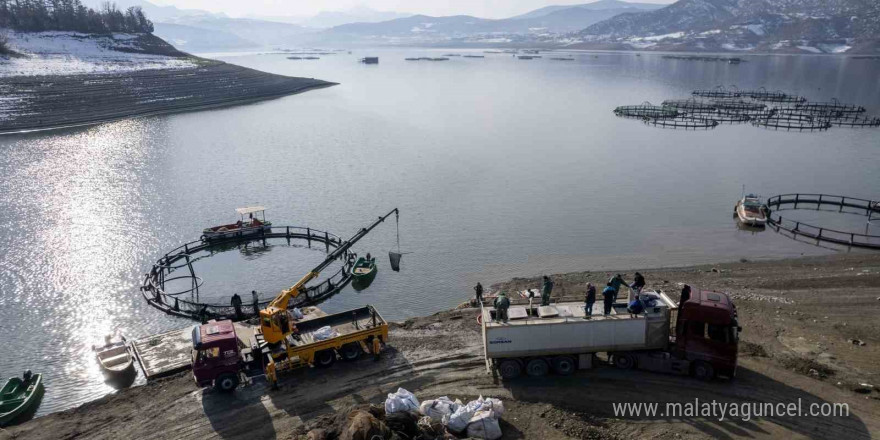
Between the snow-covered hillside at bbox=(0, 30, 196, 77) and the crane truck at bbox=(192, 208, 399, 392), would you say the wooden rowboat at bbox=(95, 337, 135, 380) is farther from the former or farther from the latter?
the snow-covered hillside at bbox=(0, 30, 196, 77)

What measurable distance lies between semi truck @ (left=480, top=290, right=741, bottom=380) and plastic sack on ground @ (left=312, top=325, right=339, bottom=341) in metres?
6.71

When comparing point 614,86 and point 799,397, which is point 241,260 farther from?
point 614,86

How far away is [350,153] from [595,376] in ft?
184

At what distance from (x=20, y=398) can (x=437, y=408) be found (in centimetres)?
1767

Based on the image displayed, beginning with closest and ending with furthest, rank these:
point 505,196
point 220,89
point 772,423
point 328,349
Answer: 1. point 772,423
2. point 328,349
3. point 505,196
4. point 220,89

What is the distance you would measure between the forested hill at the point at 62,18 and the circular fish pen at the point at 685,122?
448 ft

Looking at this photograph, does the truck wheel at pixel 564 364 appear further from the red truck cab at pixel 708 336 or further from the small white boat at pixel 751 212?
the small white boat at pixel 751 212

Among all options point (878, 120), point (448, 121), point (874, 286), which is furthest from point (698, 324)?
point (878, 120)

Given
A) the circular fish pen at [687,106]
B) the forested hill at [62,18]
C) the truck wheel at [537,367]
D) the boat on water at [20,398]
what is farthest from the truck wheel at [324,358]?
the forested hill at [62,18]

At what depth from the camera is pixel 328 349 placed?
23062 millimetres

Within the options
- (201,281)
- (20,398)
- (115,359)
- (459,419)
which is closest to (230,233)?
(201,281)

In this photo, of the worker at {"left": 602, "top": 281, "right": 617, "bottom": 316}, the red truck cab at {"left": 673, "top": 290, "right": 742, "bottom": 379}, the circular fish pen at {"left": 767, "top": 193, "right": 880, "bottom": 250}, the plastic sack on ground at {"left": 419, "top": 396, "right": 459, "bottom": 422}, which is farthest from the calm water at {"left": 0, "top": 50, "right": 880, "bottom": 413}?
the red truck cab at {"left": 673, "top": 290, "right": 742, "bottom": 379}

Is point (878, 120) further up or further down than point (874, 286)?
further up

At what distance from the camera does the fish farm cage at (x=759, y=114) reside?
3495 inches
